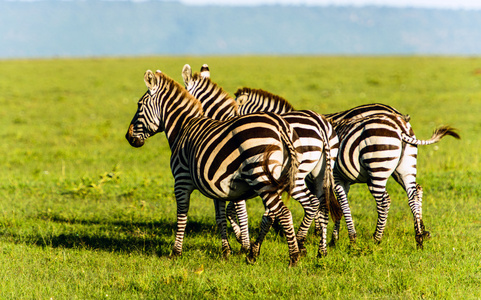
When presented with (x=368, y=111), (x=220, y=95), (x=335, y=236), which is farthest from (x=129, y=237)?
(x=368, y=111)

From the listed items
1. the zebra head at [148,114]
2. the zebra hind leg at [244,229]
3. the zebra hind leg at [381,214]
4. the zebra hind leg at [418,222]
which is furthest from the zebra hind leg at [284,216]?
the zebra head at [148,114]

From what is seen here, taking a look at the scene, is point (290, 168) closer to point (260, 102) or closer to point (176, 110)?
point (176, 110)

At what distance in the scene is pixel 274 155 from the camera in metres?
6.16

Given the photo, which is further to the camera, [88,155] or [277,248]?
[88,155]

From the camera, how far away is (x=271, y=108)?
9.04 metres

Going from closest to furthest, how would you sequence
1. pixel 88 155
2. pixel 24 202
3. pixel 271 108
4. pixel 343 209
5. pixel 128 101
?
pixel 343 209 < pixel 271 108 < pixel 24 202 < pixel 88 155 < pixel 128 101

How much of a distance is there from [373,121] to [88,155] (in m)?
11.0

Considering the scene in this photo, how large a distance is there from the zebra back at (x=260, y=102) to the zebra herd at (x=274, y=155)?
0.83 metres

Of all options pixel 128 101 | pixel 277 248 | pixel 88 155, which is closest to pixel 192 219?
pixel 277 248

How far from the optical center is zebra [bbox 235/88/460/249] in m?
7.12

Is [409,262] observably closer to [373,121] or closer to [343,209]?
[343,209]

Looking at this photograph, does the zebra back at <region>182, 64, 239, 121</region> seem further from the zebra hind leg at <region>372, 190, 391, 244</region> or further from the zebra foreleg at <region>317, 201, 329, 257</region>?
the zebra hind leg at <region>372, 190, 391, 244</region>

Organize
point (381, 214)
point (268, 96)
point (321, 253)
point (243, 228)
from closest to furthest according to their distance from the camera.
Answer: point (321, 253) → point (243, 228) → point (381, 214) → point (268, 96)

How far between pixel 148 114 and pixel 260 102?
2.20 m
